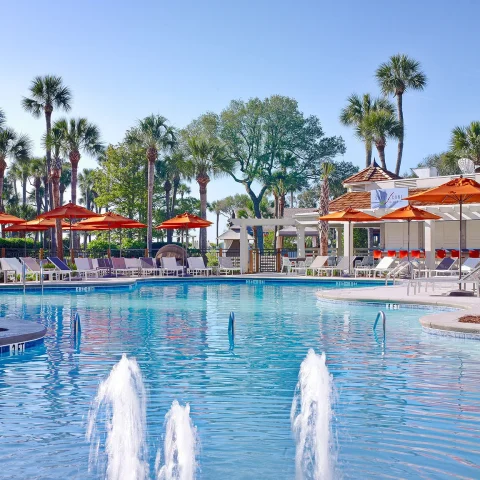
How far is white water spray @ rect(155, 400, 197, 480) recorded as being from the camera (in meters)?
5.15

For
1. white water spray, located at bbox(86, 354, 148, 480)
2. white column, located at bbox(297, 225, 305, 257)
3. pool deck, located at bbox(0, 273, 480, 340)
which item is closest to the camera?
white water spray, located at bbox(86, 354, 148, 480)

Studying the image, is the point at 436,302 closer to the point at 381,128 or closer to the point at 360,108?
the point at 381,128

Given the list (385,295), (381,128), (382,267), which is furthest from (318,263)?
(381,128)

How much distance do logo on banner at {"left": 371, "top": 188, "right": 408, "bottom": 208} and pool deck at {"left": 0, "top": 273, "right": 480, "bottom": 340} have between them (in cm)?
502

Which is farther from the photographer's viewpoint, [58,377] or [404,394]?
[58,377]

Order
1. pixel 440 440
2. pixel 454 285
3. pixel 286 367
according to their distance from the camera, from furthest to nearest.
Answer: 1. pixel 454 285
2. pixel 286 367
3. pixel 440 440

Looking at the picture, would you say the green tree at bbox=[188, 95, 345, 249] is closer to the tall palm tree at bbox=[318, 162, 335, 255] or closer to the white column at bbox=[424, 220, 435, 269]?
the tall palm tree at bbox=[318, 162, 335, 255]

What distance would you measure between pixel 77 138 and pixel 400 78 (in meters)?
21.1

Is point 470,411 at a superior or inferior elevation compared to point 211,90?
inferior

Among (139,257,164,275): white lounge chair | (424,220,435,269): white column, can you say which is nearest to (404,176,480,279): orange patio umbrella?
(424,220,435,269): white column

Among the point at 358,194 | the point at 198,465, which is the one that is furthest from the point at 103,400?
the point at 358,194

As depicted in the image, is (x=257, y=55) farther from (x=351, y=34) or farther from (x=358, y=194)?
(x=358, y=194)

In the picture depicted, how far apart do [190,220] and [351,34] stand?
10002 millimetres

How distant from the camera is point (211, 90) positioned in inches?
1404
